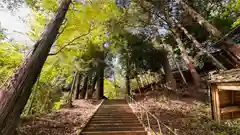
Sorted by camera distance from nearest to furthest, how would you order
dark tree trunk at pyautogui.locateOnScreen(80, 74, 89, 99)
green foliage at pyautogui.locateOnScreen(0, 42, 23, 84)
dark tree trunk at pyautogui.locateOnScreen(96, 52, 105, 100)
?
green foliage at pyautogui.locateOnScreen(0, 42, 23, 84) → dark tree trunk at pyautogui.locateOnScreen(96, 52, 105, 100) → dark tree trunk at pyautogui.locateOnScreen(80, 74, 89, 99)

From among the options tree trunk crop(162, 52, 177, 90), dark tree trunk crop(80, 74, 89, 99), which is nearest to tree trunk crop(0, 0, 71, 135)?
tree trunk crop(162, 52, 177, 90)

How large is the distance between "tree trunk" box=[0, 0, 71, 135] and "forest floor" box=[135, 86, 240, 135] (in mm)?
3769

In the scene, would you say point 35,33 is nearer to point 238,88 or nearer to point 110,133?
point 110,133

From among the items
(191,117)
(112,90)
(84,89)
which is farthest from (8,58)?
(112,90)

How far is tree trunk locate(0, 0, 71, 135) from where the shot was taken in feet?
9.92

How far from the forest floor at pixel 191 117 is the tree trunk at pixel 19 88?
12.4 ft

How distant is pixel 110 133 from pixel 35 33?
631 centimetres

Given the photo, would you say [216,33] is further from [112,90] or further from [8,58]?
[112,90]

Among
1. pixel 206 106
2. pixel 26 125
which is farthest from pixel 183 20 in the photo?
pixel 26 125

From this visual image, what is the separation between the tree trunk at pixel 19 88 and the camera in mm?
3023

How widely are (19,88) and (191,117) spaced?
7.60m

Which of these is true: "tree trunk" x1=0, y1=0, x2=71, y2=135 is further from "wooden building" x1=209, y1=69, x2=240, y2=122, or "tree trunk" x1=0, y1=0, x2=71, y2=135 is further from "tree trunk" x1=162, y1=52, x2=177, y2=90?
"tree trunk" x1=162, y1=52, x2=177, y2=90

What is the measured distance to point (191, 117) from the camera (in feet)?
26.4

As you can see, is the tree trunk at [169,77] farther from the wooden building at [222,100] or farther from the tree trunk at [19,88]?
the tree trunk at [19,88]
